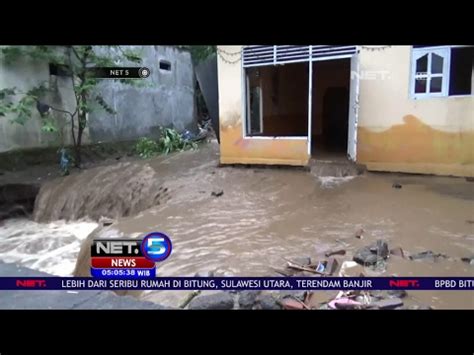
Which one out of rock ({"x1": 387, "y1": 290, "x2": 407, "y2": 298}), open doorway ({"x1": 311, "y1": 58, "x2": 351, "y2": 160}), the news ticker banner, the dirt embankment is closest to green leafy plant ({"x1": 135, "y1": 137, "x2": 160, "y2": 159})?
the dirt embankment

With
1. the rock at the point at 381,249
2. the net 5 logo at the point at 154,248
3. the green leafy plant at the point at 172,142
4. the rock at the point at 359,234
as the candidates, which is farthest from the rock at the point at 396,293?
the green leafy plant at the point at 172,142

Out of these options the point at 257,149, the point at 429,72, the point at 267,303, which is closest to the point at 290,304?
the point at 267,303

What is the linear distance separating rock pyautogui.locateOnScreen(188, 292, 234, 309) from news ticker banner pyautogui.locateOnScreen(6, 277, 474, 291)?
0.73ft

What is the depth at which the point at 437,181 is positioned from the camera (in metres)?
5.23

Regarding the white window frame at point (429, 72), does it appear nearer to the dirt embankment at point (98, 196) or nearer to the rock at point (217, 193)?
the rock at point (217, 193)

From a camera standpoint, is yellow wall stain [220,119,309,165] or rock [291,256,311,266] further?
yellow wall stain [220,119,309,165]

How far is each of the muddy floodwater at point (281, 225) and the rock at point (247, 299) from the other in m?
0.46

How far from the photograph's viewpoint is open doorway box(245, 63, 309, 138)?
7527 mm

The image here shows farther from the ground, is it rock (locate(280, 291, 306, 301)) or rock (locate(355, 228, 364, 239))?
rock (locate(355, 228, 364, 239))

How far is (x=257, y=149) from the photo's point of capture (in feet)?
22.1

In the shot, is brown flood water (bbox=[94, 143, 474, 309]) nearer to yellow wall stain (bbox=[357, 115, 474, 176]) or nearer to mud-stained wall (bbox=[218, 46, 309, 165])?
yellow wall stain (bbox=[357, 115, 474, 176])

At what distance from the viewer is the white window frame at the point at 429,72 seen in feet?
17.5
